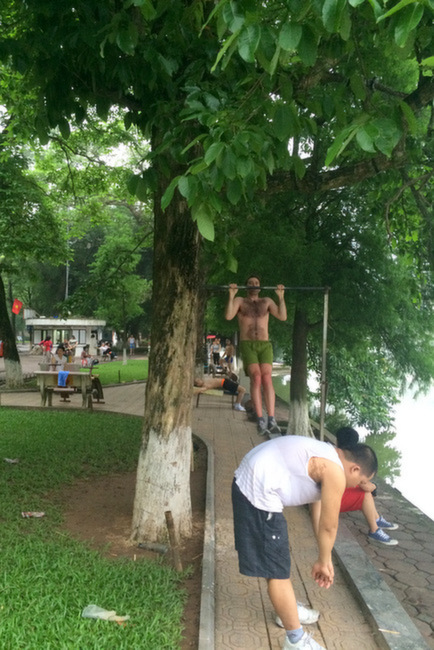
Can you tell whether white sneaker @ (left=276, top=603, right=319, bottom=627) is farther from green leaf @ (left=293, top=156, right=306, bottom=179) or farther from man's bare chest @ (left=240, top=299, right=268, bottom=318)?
man's bare chest @ (left=240, top=299, right=268, bottom=318)

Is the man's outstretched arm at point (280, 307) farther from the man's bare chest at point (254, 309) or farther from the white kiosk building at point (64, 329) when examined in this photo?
the white kiosk building at point (64, 329)

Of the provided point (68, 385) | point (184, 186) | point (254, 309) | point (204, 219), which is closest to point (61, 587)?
point (204, 219)

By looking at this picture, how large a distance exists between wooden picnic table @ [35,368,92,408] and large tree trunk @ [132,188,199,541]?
352 inches

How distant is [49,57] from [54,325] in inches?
1632

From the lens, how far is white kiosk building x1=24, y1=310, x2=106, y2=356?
45250 millimetres

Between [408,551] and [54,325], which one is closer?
[408,551]

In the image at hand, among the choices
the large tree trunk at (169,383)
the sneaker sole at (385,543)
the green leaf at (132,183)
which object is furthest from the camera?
the sneaker sole at (385,543)

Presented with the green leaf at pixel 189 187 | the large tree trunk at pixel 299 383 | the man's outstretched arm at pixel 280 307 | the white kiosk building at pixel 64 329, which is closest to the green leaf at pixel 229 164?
the green leaf at pixel 189 187

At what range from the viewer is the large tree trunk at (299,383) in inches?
567

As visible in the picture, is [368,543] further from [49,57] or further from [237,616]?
[49,57]

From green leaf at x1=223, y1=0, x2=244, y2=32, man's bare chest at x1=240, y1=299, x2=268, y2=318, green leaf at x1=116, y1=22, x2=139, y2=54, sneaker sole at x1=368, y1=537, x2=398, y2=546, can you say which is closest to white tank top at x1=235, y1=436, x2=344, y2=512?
green leaf at x1=223, y1=0, x2=244, y2=32

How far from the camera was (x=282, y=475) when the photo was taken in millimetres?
3500

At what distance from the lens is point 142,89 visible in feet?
18.5

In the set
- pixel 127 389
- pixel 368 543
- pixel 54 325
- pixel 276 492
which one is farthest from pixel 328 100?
pixel 54 325
